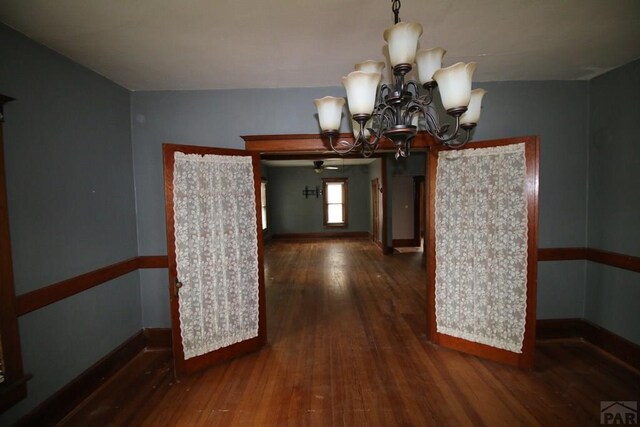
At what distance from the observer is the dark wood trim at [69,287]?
1.95 metres

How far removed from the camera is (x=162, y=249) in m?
3.14

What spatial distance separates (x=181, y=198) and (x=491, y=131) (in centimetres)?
307

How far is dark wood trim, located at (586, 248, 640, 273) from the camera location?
2605 mm

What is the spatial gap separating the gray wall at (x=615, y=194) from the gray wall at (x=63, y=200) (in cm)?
469

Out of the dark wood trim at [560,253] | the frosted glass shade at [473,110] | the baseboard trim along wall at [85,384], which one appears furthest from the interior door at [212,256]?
the dark wood trim at [560,253]

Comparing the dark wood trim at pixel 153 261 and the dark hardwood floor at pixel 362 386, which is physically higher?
the dark wood trim at pixel 153 261

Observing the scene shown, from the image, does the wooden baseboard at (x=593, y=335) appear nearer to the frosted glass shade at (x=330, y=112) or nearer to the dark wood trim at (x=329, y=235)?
the frosted glass shade at (x=330, y=112)

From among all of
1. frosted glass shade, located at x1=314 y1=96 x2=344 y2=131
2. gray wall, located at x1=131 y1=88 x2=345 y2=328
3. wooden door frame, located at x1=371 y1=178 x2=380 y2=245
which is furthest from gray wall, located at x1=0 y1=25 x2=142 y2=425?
wooden door frame, located at x1=371 y1=178 x2=380 y2=245

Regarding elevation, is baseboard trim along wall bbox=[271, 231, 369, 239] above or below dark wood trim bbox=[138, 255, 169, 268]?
below

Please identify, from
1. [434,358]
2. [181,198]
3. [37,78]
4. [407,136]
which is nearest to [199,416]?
[181,198]

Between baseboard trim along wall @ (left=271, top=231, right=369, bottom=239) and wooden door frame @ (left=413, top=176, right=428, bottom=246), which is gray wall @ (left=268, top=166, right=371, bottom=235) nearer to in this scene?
baseboard trim along wall @ (left=271, top=231, right=369, bottom=239)

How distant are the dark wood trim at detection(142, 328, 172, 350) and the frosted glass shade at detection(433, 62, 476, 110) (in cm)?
335

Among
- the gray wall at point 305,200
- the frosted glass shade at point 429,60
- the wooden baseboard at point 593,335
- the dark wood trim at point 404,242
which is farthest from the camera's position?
the gray wall at point 305,200

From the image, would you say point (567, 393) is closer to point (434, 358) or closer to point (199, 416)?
point (434, 358)
